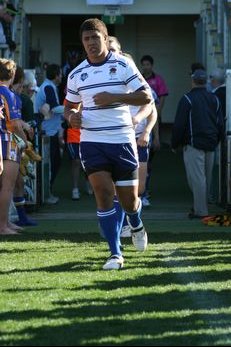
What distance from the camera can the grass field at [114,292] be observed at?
5.83 metres

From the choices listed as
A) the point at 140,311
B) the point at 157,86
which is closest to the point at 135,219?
the point at 140,311

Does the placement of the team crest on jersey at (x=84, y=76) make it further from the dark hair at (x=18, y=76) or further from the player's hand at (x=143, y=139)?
the dark hair at (x=18, y=76)

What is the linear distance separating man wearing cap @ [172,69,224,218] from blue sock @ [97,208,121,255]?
3829mm

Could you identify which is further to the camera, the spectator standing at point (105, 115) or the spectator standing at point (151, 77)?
the spectator standing at point (151, 77)

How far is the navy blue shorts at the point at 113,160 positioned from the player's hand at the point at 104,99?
33 centimetres

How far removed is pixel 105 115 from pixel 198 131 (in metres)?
4.04

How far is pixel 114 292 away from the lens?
23.5 feet

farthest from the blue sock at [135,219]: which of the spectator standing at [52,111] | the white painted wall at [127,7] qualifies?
the white painted wall at [127,7]

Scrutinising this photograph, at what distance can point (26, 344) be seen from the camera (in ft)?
18.2

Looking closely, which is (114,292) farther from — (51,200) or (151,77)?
(151,77)

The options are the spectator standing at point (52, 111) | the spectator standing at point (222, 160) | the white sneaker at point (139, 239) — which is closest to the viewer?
the white sneaker at point (139, 239)

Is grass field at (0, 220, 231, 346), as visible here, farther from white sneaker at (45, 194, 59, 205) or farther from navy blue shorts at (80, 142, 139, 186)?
white sneaker at (45, 194, 59, 205)

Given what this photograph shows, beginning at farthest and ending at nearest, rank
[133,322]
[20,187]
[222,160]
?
1. [222,160]
2. [20,187]
3. [133,322]

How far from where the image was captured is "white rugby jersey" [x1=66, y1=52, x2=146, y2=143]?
26.0ft
